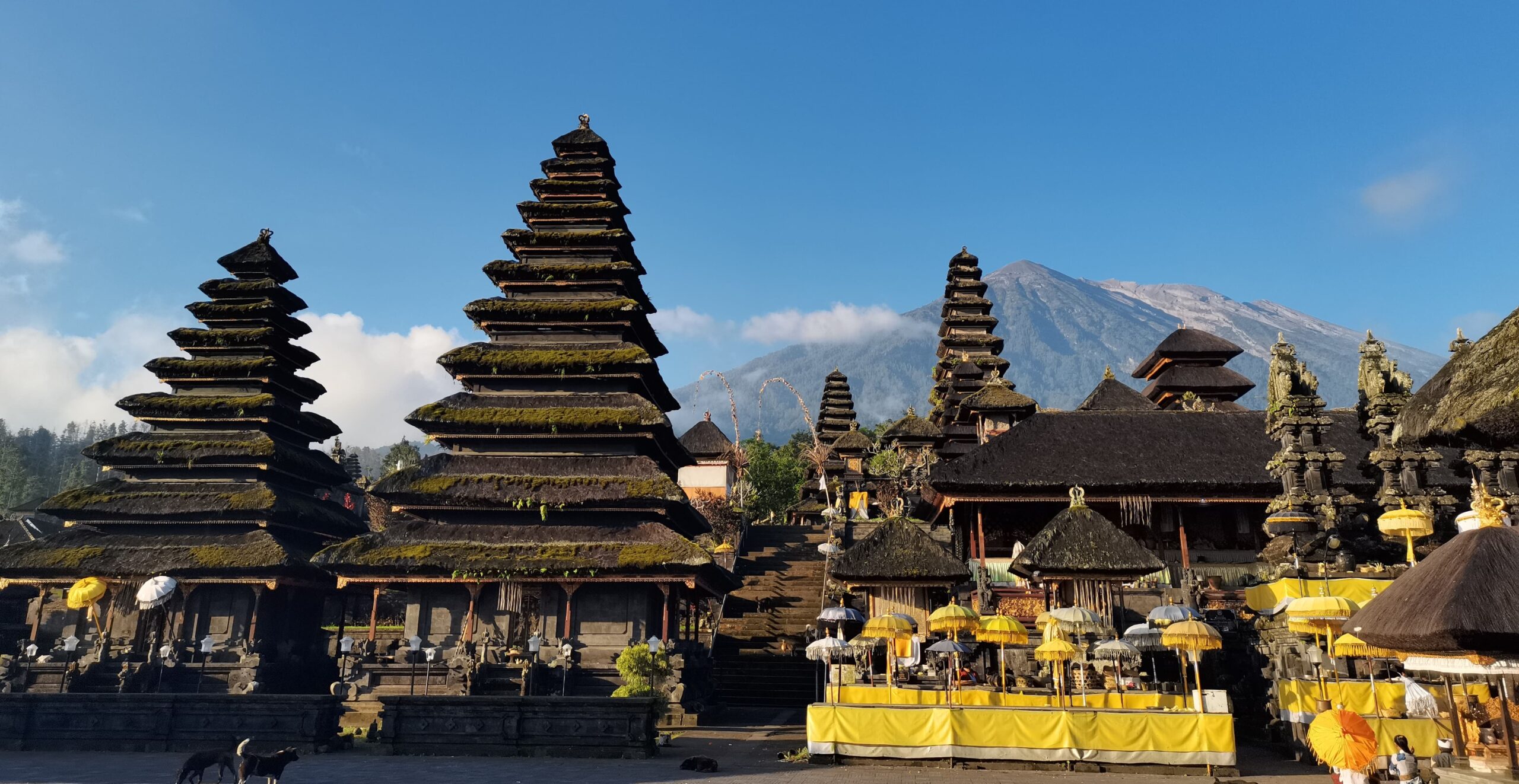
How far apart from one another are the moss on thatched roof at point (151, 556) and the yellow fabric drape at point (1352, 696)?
29.4 metres

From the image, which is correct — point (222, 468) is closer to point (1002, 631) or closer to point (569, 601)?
point (569, 601)

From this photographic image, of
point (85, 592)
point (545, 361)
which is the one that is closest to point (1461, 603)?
point (545, 361)

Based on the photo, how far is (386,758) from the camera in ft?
56.3

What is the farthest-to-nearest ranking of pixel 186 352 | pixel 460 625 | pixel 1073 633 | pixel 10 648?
1. pixel 186 352
2. pixel 10 648
3. pixel 460 625
4. pixel 1073 633

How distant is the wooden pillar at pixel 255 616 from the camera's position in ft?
99.1

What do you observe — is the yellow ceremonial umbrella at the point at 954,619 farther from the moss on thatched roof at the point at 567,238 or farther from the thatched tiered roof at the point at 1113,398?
the thatched tiered roof at the point at 1113,398

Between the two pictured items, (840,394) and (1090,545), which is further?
(840,394)

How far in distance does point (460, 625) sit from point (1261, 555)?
2325cm

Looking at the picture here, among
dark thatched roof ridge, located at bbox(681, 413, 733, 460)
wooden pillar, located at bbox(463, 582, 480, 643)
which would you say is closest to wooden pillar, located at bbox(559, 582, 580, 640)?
wooden pillar, located at bbox(463, 582, 480, 643)

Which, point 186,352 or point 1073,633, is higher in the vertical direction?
point 186,352

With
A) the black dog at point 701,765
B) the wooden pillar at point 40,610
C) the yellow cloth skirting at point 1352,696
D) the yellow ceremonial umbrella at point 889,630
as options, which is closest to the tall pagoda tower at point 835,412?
the wooden pillar at point 40,610

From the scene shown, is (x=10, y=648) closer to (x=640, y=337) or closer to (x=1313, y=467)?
(x=640, y=337)

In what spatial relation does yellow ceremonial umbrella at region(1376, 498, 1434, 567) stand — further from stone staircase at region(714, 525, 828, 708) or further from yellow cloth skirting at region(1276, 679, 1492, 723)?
stone staircase at region(714, 525, 828, 708)

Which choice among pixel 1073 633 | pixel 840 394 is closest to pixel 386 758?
pixel 1073 633
